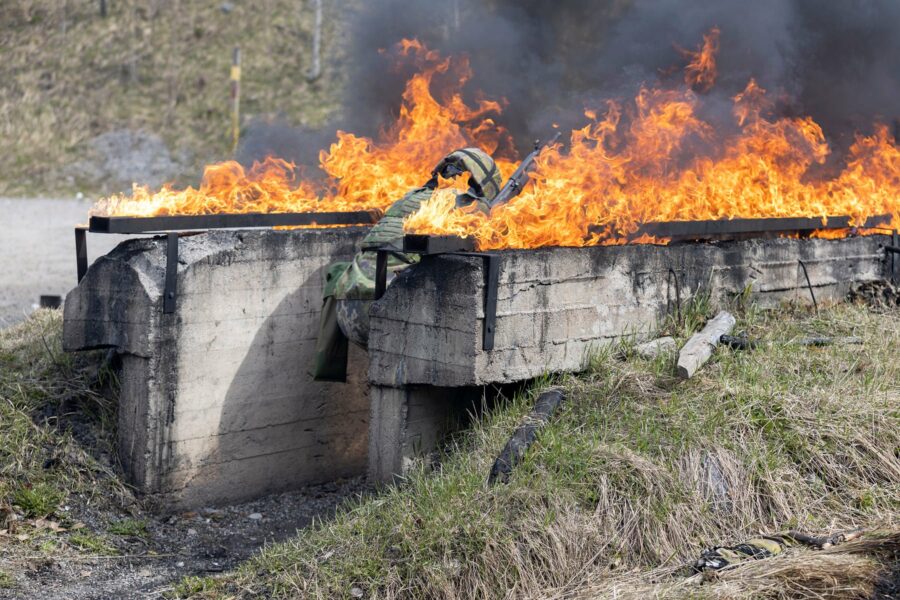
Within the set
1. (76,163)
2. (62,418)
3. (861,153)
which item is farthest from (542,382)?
(76,163)

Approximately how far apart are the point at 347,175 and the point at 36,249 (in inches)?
396

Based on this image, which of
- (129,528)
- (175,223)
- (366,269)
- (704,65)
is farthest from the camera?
(704,65)

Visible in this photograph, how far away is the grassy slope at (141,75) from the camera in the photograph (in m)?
24.3

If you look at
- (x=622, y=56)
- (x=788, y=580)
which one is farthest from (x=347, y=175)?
(x=788, y=580)

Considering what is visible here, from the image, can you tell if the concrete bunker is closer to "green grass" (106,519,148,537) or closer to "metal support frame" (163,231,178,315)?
"metal support frame" (163,231,178,315)

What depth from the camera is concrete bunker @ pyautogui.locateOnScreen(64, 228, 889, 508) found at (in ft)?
21.4

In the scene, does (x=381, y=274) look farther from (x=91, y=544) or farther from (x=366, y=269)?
(x=91, y=544)

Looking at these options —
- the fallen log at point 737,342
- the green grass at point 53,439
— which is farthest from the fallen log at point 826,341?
the green grass at point 53,439

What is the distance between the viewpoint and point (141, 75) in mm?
26953

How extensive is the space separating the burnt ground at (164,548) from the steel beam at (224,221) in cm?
185

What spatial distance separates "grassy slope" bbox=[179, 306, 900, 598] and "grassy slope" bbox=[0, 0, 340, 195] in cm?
1844

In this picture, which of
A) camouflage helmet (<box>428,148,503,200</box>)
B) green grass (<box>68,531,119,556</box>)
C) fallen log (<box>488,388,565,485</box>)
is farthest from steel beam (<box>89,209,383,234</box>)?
fallen log (<box>488,388,565,485</box>)

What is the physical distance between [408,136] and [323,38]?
18798 millimetres

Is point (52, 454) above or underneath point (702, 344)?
underneath
